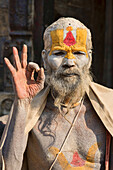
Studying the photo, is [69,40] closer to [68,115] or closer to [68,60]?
[68,60]

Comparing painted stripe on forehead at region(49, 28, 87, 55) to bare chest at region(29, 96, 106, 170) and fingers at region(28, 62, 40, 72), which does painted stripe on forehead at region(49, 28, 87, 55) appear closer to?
fingers at region(28, 62, 40, 72)

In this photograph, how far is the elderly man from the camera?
2.48 m

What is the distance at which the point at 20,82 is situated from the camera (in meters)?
2.25

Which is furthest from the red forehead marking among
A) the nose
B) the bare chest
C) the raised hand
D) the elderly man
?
the bare chest

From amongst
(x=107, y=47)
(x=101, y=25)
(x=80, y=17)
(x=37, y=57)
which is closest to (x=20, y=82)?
(x=37, y=57)

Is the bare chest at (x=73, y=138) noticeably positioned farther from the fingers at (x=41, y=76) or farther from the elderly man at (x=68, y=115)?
the fingers at (x=41, y=76)

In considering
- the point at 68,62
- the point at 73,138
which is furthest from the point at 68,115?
the point at 68,62

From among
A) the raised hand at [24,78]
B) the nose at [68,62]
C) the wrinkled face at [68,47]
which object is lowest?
the raised hand at [24,78]

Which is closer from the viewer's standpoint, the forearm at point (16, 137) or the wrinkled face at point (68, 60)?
the forearm at point (16, 137)

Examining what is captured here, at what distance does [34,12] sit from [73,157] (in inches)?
77.4

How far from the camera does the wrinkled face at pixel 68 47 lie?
8.21 feet

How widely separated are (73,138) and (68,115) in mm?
180

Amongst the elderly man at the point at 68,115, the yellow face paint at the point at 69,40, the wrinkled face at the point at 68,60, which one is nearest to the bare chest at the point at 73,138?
the elderly man at the point at 68,115

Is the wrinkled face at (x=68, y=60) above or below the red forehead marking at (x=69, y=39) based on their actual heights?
below
